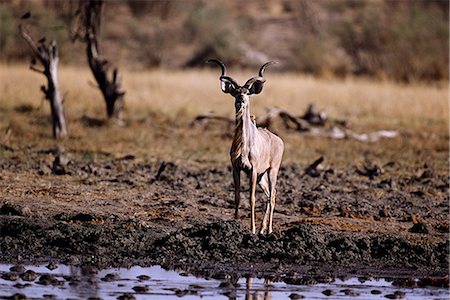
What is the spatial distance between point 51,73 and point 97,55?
7.24ft

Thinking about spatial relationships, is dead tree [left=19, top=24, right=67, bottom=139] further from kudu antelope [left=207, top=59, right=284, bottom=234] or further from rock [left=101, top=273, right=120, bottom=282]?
rock [left=101, top=273, right=120, bottom=282]

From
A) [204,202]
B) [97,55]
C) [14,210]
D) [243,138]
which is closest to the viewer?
[243,138]

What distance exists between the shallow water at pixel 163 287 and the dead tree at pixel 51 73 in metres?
8.50

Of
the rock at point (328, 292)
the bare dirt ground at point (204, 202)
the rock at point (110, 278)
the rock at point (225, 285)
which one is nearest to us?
the rock at point (328, 292)

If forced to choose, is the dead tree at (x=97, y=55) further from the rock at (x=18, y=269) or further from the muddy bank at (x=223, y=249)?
the rock at (x=18, y=269)

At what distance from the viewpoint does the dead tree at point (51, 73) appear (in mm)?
17750

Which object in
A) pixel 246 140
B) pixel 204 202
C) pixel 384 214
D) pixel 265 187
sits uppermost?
pixel 246 140

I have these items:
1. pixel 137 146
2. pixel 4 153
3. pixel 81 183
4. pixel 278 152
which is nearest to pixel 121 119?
pixel 137 146

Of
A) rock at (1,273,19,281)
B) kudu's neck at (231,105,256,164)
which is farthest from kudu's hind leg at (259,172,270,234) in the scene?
rock at (1,273,19,281)

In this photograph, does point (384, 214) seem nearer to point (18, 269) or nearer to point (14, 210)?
point (14, 210)

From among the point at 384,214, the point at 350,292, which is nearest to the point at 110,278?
the point at 350,292

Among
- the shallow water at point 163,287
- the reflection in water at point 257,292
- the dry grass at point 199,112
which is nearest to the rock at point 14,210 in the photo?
the shallow water at point 163,287

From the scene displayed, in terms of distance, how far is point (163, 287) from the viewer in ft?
29.5

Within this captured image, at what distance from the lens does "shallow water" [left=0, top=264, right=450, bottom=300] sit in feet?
28.5
